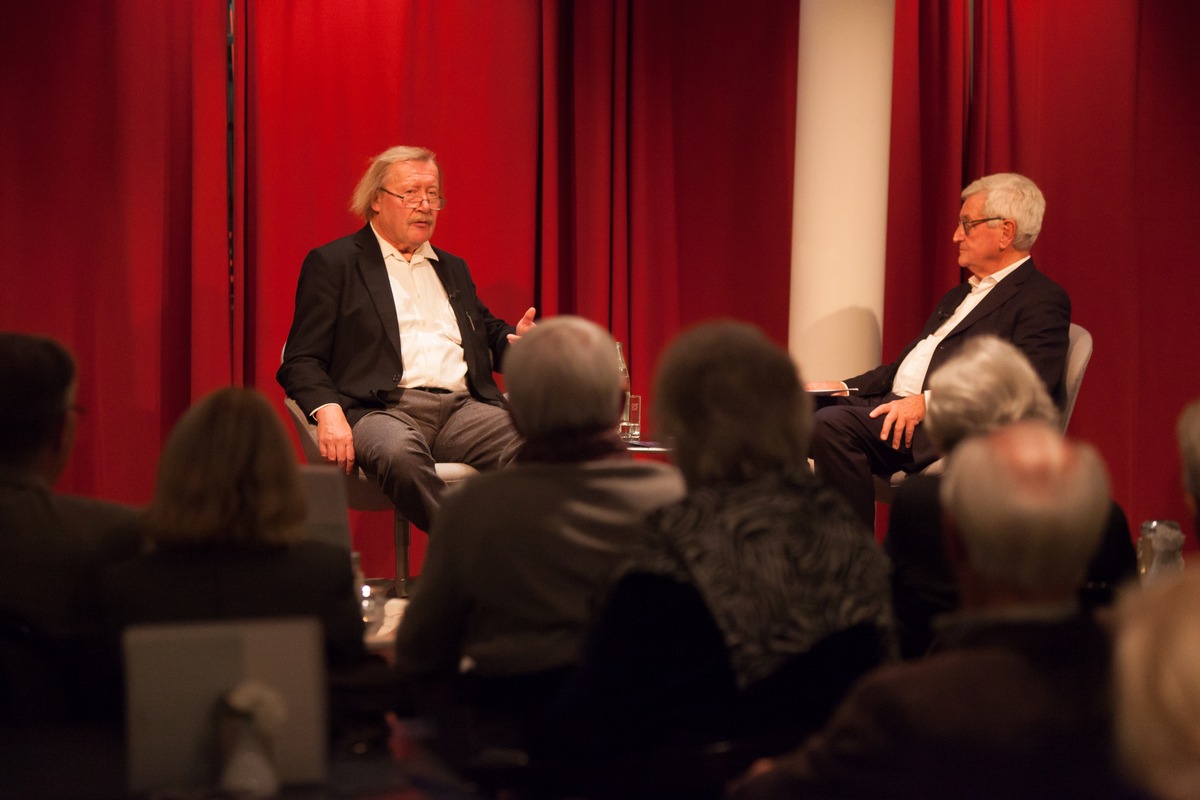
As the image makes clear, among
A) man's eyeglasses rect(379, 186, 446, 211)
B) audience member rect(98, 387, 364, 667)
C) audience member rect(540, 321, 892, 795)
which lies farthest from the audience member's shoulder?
man's eyeglasses rect(379, 186, 446, 211)

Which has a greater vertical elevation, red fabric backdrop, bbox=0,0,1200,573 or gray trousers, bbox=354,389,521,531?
red fabric backdrop, bbox=0,0,1200,573

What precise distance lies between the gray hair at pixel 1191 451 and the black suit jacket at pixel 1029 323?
6.01ft

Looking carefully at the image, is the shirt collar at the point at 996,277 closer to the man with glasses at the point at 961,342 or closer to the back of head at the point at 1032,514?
the man with glasses at the point at 961,342

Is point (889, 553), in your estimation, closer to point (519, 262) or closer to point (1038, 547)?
point (1038, 547)

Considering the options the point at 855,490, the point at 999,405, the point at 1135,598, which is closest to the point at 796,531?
the point at 1135,598

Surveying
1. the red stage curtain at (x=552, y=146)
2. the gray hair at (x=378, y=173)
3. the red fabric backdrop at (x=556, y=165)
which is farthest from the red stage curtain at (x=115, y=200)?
the gray hair at (x=378, y=173)

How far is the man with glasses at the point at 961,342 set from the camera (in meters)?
3.70

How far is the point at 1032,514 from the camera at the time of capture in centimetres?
132

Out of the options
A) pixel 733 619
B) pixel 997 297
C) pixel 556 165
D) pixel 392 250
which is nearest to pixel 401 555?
pixel 392 250

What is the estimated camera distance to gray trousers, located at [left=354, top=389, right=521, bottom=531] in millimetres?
3469

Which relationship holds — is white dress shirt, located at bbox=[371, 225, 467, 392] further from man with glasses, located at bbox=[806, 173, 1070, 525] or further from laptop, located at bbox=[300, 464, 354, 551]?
laptop, located at bbox=[300, 464, 354, 551]

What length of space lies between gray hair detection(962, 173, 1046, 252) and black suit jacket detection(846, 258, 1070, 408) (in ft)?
0.36

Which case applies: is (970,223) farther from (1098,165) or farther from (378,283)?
(378,283)

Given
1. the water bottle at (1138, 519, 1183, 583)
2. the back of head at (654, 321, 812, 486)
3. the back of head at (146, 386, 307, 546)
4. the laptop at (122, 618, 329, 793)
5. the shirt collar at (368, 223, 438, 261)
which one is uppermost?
the shirt collar at (368, 223, 438, 261)
